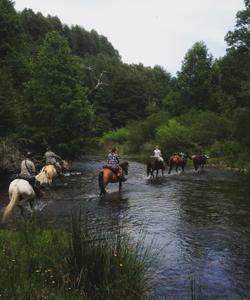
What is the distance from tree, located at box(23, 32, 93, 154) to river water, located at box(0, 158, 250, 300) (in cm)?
946

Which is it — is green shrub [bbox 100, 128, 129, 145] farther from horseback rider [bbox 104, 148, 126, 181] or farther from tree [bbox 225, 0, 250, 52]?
horseback rider [bbox 104, 148, 126, 181]

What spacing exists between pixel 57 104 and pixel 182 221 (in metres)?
24.3

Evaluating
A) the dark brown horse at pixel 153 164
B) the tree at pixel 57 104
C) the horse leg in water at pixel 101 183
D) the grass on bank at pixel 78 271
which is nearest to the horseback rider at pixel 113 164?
the horse leg in water at pixel 101 183

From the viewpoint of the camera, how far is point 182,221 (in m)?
16.0

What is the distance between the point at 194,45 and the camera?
85812 millimetres

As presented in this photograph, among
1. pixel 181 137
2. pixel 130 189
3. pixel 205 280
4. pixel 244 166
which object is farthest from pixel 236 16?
pixel 205 280

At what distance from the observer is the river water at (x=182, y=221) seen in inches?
387

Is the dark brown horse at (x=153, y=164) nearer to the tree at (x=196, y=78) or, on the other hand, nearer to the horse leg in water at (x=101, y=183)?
the horse leg in water at (x=101, y=183)

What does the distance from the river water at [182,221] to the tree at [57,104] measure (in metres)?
9.46

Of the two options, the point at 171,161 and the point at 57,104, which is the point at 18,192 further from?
the point at 57,104

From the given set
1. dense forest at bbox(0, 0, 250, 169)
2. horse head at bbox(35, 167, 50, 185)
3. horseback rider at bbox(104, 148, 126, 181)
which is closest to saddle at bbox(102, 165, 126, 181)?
horseback rider at bbox(104, 148, 126, 181)

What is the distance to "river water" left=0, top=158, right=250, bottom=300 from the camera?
9.84m

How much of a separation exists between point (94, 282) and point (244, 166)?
106 ft

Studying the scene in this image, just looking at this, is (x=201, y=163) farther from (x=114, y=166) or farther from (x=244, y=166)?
(x=114, y=166)
